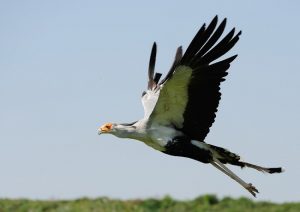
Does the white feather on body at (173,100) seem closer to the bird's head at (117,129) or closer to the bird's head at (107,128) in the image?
the bird's head at (117,129)

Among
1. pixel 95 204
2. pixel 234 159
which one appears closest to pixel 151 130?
pixel 234 159

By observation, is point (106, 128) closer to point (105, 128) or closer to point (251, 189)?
point (105, 128)

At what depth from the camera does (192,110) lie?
1152cm

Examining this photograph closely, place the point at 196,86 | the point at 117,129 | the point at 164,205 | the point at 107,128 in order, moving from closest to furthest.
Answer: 1. the point at 164,205
2. the point at 196,86
3. the point at 117,129
4. the point at 107,128

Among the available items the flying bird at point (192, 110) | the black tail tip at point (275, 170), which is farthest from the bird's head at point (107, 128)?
the black tail tip at point (275, 170)

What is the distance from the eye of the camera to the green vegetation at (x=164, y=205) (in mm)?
8578

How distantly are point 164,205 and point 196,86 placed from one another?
9.84 ft

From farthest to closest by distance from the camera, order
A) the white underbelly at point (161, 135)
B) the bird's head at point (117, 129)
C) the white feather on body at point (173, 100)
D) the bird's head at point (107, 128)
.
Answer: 1. the bird's head at point (107, 128)
2. the bird's head at point (117, 129)
3. the white underbelly at point (161, 135)
4. the white feather on body at point (173, 100)

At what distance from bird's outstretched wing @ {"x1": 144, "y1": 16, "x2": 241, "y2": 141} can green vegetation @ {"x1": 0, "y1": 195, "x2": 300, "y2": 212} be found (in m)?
2.63

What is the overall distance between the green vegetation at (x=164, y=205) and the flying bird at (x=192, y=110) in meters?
2.64

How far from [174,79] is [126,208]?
2859mm

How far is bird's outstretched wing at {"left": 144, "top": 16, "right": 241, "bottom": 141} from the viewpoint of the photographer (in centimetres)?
1095

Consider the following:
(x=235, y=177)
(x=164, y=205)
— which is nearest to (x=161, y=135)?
(x=235, y=177)

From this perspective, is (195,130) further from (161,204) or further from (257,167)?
(161,204)
